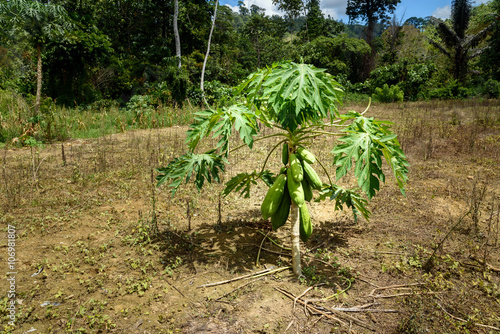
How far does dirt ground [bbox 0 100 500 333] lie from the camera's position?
7.84 ft

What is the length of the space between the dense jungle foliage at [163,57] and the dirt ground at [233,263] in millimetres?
4889

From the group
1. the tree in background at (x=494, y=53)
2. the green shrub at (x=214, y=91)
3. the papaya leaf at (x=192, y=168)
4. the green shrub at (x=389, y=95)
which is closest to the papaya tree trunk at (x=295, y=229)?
the papaya leaf at (x=192, y=168)

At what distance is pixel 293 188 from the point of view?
2689 mm

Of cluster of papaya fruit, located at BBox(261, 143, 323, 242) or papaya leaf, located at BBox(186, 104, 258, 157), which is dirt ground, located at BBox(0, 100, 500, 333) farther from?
papaya leaf, located at BBox(186, 104, 258, 157)

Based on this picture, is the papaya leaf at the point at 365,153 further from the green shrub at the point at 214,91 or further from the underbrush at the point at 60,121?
the green shrub at the point at 214,91

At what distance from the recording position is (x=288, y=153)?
9.67ft

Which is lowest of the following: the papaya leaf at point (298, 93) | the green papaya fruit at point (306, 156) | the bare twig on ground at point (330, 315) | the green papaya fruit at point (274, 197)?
the bare twig on ground at point (330, 315)

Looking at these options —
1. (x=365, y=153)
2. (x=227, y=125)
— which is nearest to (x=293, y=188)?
(x=365, y=153)

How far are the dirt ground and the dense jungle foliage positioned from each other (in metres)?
4.89

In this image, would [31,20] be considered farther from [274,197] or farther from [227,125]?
[274,197]

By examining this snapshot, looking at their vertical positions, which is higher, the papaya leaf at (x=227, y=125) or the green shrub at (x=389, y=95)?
the green shrub at (x=389, y=95)

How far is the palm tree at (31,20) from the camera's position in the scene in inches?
302

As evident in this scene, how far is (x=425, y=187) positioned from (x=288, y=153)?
125 inches

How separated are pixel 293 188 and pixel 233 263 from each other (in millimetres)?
1037
